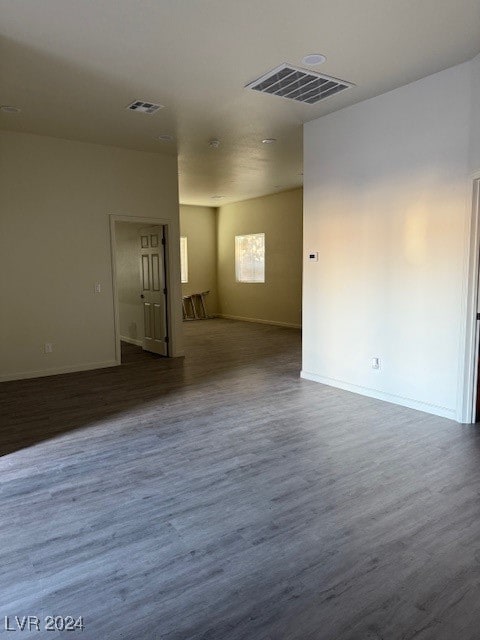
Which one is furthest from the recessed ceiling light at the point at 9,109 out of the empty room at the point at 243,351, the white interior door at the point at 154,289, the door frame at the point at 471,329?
the door frame at the point at 471,329

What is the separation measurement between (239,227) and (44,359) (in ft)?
22.8

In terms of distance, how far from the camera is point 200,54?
11.4ft

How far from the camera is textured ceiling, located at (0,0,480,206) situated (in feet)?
9.48

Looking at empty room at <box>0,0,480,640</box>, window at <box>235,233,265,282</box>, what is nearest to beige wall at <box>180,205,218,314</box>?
window at <box>235,233,265,282</box>

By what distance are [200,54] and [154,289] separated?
4254 mm

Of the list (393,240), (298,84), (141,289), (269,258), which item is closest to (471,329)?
(393,240)

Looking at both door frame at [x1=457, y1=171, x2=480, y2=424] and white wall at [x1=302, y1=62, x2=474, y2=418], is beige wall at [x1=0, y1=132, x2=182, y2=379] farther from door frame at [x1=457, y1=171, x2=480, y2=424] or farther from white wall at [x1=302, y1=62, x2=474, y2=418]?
door frame at [x1=457, y1=171, x2=480, y2=424]

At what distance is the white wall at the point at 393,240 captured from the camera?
3.86 m

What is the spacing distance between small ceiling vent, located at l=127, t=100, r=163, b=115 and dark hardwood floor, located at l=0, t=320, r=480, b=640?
310 centimetres

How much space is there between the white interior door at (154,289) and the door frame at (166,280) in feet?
0.24

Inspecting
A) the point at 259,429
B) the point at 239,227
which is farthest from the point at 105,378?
the point at 239,227

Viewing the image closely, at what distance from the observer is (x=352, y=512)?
8.28ft

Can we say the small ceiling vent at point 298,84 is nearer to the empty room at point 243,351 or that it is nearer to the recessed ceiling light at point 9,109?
the empty room at point 243,351

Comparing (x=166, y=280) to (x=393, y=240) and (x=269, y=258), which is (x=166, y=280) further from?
(x=269, y=258)
